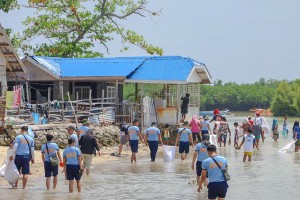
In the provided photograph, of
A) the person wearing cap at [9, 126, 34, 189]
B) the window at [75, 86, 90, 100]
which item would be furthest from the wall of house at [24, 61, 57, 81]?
the person wearing cap at [9, 126, 34, 189]

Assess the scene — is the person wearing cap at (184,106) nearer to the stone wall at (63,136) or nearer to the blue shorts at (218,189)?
the stone wall at (63,136)

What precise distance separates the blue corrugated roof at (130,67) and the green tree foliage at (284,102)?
7216cm

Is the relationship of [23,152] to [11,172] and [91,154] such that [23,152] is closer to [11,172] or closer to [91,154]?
[11,172]

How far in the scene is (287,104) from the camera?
107125 millimetres

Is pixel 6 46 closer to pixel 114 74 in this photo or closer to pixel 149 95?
pixel 114 74

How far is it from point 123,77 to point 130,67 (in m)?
1.15

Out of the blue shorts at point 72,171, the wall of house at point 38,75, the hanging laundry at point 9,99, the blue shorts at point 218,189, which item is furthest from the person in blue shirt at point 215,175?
the wall of house at point 38,75

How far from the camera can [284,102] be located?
107562 mm

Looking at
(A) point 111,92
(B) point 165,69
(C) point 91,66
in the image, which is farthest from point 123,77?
(A) point 111,92

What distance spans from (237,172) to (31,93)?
17.1 metres

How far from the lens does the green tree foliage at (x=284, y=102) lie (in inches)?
4190

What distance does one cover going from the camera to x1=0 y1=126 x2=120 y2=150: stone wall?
27.1m

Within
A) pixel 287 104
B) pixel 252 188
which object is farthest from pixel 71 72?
pixel 287 104

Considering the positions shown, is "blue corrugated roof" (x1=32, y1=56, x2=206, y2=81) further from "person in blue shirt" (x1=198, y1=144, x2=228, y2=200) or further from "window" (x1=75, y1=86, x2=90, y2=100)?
"person in blue shirt" (x1=198, y1=144, x2=228, y2=200)
